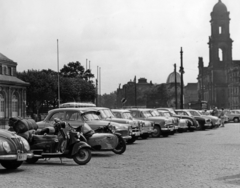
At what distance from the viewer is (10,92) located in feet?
264

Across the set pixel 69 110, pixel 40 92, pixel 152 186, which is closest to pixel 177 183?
pixel 152 186

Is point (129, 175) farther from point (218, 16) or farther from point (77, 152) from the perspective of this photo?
point (218, 16)

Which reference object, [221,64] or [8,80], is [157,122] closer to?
[8,80]

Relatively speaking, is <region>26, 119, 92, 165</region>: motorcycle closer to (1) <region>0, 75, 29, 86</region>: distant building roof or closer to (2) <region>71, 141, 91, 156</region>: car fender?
(2) <region>71, 141, 91, 156</region>: car fender

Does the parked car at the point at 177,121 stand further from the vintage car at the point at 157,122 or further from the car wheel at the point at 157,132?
the car wheel at the point at 157,132

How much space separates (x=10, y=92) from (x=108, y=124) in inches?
2542

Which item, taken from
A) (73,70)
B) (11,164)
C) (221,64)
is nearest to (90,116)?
(11,164)

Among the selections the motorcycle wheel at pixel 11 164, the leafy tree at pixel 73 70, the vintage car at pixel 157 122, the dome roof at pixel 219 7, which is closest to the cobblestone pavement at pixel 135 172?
the motorcycle wheel at pixel 11 164

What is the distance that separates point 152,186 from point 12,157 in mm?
3847

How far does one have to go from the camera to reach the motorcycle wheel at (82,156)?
559 inches

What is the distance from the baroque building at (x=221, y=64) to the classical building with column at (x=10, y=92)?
65813mm

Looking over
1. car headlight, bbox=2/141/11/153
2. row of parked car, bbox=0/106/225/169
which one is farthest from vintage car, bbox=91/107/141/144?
car headlight, bbox=2/141/11/153

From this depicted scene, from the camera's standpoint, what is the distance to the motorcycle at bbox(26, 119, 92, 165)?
14141 mm

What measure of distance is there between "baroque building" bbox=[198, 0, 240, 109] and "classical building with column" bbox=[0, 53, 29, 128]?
6581cm
